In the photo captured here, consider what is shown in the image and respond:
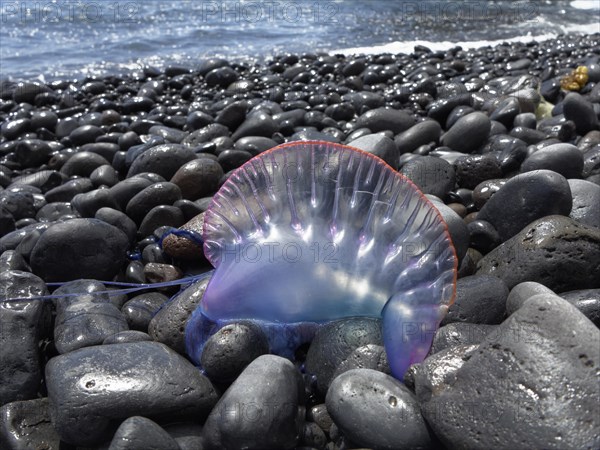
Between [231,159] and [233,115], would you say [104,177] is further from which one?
[233,115]

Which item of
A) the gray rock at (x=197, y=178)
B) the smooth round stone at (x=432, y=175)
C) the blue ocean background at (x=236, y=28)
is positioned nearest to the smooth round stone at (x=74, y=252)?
the gray rock at (x=197, y=178)

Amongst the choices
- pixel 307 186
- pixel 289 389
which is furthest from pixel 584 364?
pixel 307 186

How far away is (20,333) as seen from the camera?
2.70m

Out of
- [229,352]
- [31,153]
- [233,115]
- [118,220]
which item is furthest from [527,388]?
[31,153]

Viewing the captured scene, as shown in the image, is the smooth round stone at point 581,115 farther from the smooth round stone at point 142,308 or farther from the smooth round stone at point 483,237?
the smooth round stone at point 142,308

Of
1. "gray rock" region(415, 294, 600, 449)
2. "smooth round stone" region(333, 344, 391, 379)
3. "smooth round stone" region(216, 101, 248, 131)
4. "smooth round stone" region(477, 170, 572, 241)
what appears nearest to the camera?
"gray rock" region(415, 294, 600, 449)

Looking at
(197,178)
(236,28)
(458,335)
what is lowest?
(458,335)

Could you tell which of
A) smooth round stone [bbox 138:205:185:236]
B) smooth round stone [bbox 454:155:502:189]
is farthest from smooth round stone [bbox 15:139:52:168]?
smooth round stone [bbox 454:155:502:189]

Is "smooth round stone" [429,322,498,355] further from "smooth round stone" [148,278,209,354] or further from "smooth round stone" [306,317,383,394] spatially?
"smooth round stone" [148,278,209,354]

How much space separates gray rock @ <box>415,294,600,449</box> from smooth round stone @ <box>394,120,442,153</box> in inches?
121

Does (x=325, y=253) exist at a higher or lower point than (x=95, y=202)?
higher

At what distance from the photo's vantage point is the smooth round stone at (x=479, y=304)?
2600mm

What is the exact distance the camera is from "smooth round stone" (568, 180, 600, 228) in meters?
3.29

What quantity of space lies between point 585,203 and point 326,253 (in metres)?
1.67
